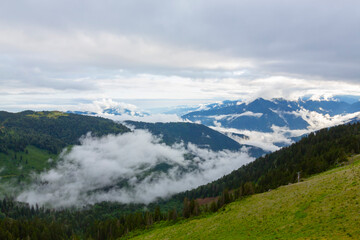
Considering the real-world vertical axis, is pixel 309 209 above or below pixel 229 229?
above

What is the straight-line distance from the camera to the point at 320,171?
10856cm

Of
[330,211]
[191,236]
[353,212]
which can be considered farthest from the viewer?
[191,236]

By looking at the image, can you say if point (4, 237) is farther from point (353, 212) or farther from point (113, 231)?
point (353, 212)

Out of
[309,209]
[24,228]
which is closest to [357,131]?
[309,209]

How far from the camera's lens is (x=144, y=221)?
443 ft

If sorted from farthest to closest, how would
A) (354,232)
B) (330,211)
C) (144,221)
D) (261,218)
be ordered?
(144,221) < (261,218) < (330,211) < (354,232)

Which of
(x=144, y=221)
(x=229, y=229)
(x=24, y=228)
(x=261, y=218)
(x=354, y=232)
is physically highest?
(x=354, y=232)

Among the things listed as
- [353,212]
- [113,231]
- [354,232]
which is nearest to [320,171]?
[353,212]

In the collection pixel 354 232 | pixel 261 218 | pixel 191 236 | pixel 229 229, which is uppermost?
pixel 354 232

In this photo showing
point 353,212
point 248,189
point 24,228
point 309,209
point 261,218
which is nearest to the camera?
point 353,212

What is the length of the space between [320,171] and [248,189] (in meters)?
45.1

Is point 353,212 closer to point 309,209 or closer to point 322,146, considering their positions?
point 309,209

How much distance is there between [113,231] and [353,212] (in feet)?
473

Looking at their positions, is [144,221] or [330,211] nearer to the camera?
[330,211]
